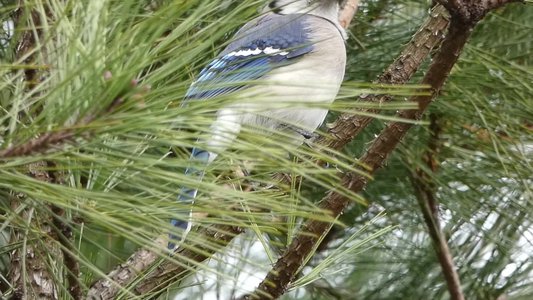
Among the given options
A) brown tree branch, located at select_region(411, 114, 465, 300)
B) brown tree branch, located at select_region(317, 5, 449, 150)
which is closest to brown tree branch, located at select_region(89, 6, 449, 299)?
brown tree branch, located at select_region(317, 5, 449, 150)

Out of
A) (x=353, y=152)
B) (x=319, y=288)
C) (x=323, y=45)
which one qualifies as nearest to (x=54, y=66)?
(x=323, y=45)

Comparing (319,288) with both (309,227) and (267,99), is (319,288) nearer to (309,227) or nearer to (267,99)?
(309,227)

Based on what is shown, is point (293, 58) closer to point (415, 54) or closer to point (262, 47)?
point (262, 47)

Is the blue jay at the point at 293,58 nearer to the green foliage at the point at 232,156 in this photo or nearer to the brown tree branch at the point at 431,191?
the green foliage at the point at 232,156

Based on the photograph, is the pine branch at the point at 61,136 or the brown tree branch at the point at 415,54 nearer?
the pine branch at the point at 61,136

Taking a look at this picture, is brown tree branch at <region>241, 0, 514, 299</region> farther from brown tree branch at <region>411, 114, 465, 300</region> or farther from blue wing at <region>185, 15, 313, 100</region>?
brown tree branch at <region>411, 114, 465, 300</region>

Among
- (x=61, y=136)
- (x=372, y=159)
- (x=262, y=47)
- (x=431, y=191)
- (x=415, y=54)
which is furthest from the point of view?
(x=431, y=191)

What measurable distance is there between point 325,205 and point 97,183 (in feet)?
1.00

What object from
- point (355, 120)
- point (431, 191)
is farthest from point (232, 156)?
point (431, 191)

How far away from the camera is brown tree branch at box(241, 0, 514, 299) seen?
122 cm

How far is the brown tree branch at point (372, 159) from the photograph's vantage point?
4.00 ft

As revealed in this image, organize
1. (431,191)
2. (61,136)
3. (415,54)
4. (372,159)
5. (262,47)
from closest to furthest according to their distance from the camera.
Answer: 1. (61,136)
2. (372,159)
3. (415,54)
4. (262,47)
5. (431,191)

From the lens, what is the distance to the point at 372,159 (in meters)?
1.29

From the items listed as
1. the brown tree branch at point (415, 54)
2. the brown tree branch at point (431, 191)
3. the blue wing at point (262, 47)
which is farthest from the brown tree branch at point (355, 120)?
the brown tree branch at point (431, 191)
